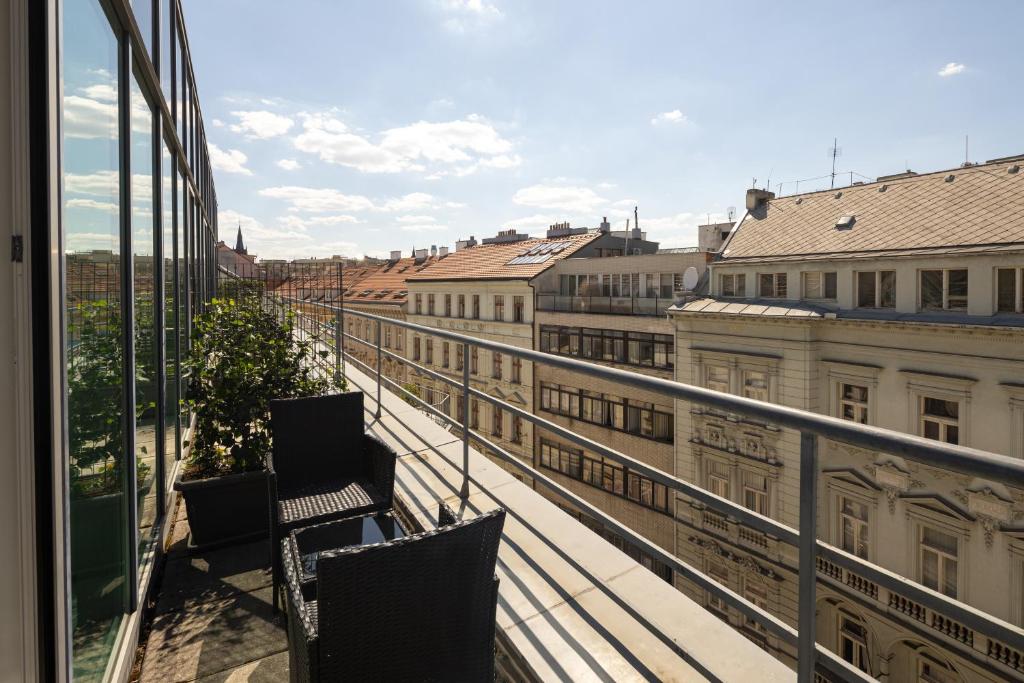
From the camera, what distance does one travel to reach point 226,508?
317 cm

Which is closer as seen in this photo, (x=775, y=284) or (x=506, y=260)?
(x=775, y=284)

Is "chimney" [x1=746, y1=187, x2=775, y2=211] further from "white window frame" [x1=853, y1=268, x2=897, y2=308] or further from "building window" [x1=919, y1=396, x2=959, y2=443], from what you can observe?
"building window" [x1=919, y1=396, x2=959, y2=443]

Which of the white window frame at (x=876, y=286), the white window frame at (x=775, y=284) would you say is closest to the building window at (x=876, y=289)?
the white window frame at (x=876, y=286)

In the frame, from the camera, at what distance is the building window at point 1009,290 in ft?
48.6

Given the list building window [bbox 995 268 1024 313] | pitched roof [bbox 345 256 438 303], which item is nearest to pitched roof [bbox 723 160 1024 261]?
building window [bbox 995 268 1024 313]

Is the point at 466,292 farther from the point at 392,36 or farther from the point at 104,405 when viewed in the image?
the point at 104,405

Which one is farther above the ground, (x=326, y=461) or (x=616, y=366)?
(x=326, y=461)

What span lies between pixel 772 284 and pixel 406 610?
20969 mm

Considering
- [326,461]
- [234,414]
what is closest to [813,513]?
[326,461]

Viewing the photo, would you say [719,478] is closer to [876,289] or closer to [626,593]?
[876,289]

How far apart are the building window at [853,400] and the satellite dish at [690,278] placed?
6422mm

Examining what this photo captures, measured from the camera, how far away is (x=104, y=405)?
A: 1.98 m

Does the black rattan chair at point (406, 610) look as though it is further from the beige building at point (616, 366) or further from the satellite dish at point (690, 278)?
the satellite dish at point (690, 278)

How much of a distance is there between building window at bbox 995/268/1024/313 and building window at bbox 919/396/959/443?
2.80 m
